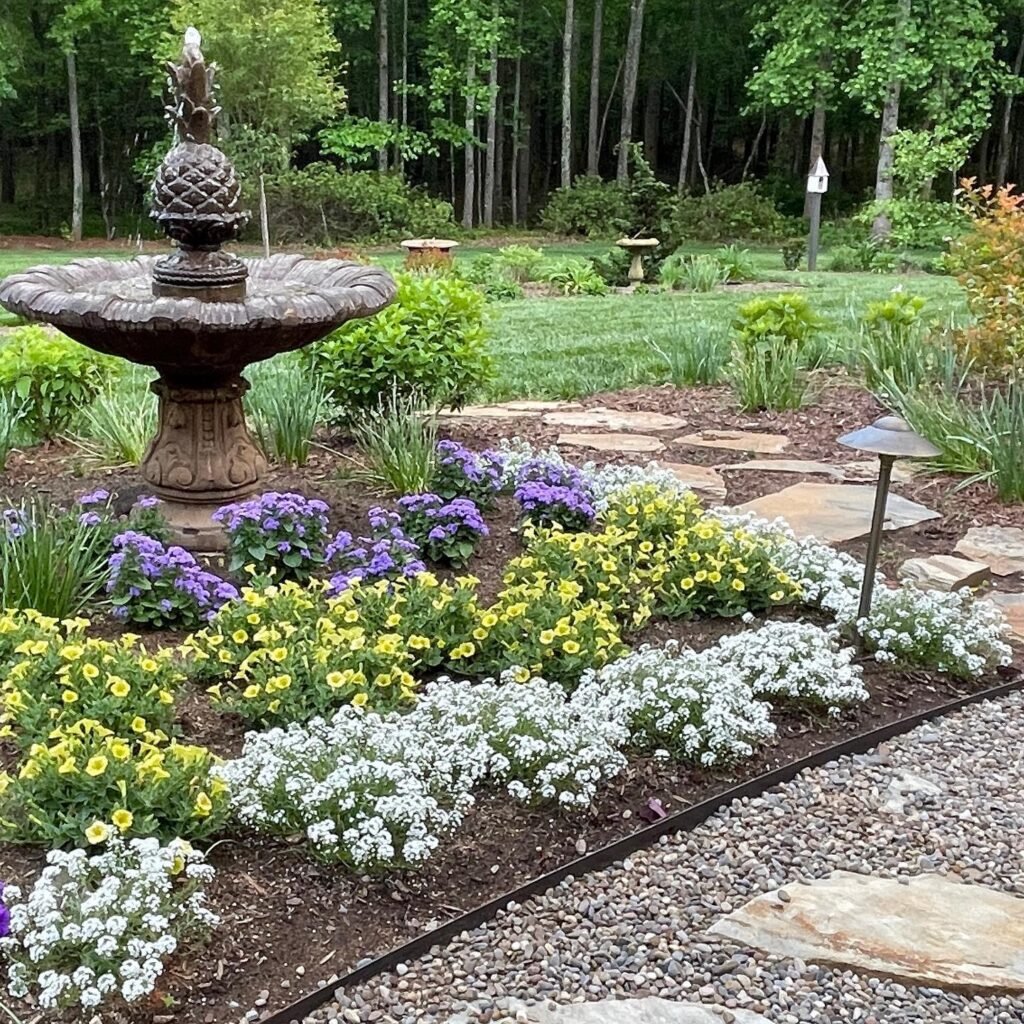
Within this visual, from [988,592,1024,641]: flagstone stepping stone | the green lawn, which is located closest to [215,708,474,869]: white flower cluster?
[988,592,1024,641]: flagstone stepping stone

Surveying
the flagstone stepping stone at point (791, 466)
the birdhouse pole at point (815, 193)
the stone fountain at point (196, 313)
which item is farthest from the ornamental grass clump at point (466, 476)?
the birdhouse pole at point (815, 193)

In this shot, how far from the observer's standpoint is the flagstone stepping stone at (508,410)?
625cm

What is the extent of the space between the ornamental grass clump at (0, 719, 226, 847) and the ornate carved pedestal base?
6.32 ft

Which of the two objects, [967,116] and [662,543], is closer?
[662,543]

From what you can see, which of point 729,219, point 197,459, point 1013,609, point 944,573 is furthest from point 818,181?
point 197,459

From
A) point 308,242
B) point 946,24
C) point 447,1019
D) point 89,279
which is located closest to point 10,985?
point 447,1019

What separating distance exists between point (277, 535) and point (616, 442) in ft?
8.03

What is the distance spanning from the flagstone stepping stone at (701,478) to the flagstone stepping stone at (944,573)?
3.13ft

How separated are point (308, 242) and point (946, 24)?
1137cm

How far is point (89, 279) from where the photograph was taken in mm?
4676

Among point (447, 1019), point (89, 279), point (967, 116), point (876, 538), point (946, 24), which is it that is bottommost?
point (447, 1019)

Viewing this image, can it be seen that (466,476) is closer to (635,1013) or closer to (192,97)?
(192,97)

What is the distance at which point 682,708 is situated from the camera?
111 inches

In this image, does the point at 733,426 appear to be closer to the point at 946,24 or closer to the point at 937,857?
the point at 937,857
